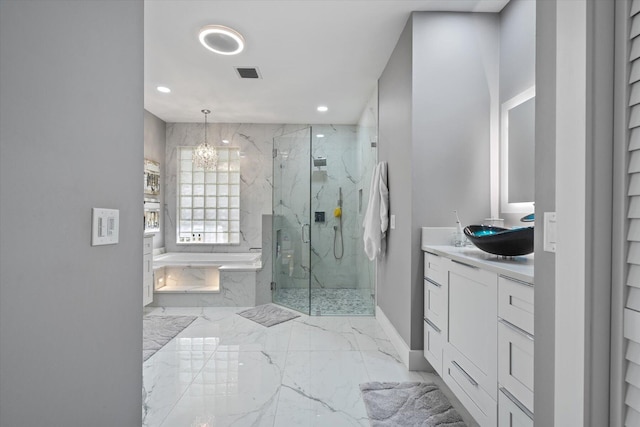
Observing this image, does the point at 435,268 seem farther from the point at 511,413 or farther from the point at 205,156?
the point at 205,156

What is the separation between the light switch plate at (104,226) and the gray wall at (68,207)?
17 mm

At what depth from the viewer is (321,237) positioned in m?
4.11

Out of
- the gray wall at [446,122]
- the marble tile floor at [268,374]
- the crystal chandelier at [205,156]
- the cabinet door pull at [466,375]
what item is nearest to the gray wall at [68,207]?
the marble tile floor at [268,374]

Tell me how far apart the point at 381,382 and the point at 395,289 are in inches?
32.2

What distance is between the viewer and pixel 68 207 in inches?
28.2

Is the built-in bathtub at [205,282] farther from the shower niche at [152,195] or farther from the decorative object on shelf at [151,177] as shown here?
the decorative object on shelf at [151,177]

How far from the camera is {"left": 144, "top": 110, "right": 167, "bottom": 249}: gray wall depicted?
15.0 feet

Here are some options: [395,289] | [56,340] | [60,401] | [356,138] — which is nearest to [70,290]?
[56,340]

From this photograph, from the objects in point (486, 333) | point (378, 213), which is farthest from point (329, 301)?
point (486, 333)

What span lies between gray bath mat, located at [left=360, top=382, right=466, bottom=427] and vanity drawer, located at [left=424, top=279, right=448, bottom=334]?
17.0 inches

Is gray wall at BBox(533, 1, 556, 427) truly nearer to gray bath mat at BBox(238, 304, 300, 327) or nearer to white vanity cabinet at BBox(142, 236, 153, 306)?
gray bath mat at BBox(238, 304, 300, 327)

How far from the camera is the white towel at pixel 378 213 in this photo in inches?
115

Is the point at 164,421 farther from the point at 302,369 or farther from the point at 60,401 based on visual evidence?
the point at 60,401

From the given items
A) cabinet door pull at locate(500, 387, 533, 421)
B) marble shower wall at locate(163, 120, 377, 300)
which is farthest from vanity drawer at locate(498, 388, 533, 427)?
marble shower wall at locate(163, 120, 377, 300)
